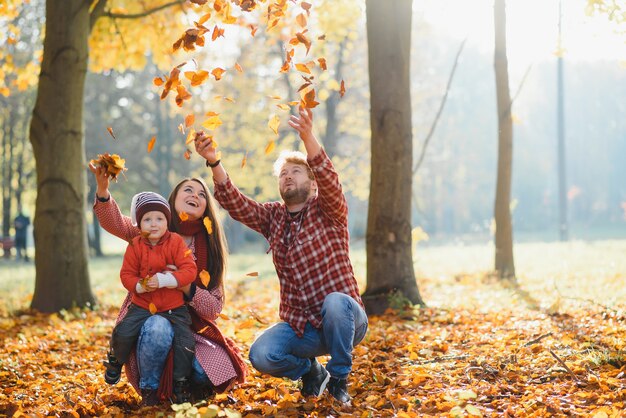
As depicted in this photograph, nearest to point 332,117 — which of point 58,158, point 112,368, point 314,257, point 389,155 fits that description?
point 58,158

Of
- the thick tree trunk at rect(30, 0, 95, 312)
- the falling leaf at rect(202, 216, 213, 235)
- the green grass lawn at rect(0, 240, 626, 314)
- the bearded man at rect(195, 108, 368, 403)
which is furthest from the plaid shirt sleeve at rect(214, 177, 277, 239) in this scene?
the thick tree trunk at rect(30, 0, 95, 312)

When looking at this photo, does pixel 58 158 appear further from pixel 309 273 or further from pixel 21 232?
pixel 21 232

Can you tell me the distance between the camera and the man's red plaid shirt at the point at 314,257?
13.9 feet

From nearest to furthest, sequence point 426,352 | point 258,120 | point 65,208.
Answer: point 426,352
point 65,208
point 258,120

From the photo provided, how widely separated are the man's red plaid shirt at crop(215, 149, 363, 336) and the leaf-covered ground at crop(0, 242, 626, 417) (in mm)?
424

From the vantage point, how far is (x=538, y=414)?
148 inches

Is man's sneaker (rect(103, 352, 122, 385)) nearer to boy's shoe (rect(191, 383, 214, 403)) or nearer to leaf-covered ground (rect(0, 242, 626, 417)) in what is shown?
leaf-covered ground (rect(0, 242, 626, 417))

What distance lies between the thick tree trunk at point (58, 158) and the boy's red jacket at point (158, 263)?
→ 539 cm

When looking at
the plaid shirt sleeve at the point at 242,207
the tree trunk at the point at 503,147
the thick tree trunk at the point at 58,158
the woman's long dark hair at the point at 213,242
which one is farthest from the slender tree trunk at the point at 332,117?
the woman's long dark hair at the point at 213,242

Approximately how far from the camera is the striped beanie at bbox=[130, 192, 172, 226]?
410 centimetres

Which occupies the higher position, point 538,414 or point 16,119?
point 16,119

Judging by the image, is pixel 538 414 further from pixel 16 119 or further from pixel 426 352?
pixel 16 119

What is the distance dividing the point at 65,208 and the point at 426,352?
5540 millimetres

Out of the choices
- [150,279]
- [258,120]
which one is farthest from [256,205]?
[258,120]
